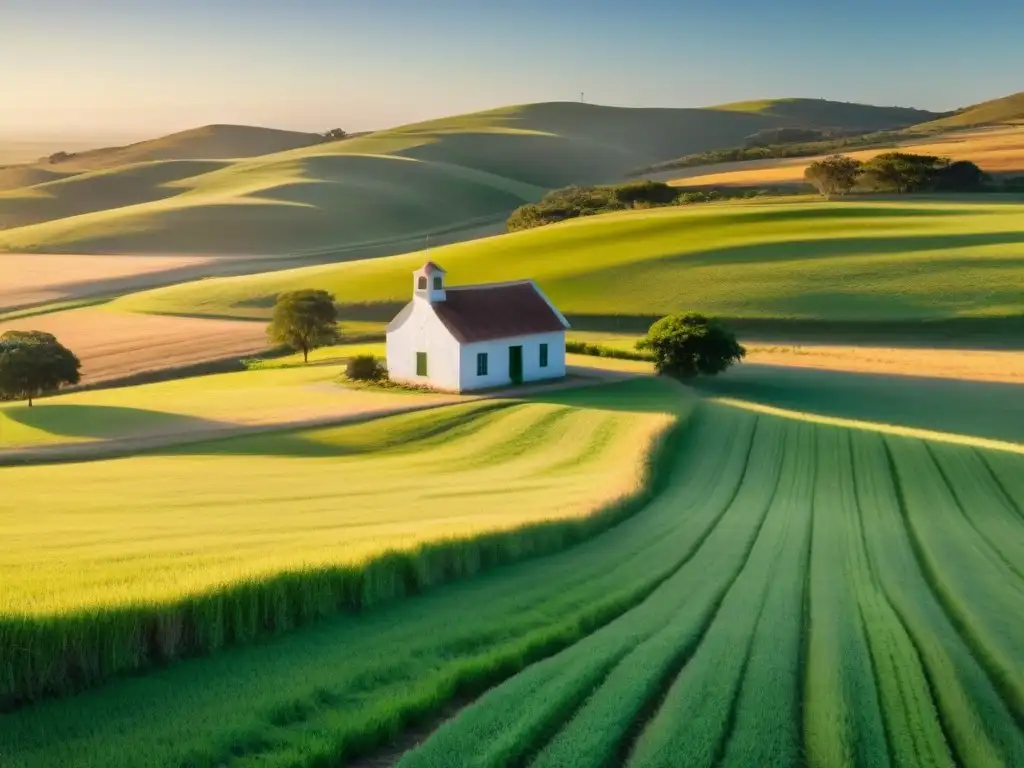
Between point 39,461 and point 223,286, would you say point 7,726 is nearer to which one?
point 39,461

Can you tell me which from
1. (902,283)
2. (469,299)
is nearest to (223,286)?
(469,299)

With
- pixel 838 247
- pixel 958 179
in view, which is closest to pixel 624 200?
pixel 958 179

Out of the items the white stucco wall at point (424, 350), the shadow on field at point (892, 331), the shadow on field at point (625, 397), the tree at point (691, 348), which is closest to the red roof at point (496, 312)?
the white stucco wall at point (424, 350)

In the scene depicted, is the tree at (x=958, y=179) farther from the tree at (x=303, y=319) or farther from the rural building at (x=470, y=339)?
the tree at (x=303, y=319)

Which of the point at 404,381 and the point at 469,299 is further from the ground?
the point at 469,299

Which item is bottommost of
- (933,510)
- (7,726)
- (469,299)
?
(933,510)

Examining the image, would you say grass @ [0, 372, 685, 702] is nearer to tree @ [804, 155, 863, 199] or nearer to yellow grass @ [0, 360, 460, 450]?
yellow grass @ [0, 360, 460, 450]

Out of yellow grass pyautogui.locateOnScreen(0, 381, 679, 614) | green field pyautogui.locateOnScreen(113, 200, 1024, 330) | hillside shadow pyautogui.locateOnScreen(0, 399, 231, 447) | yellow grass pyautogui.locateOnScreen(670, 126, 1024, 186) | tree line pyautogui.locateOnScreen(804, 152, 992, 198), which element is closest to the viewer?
yellow grass pyautogui.locateOnScreen(0, 381, 679, 614)

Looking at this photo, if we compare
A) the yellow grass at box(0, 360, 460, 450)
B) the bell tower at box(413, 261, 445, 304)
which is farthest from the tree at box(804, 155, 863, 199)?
the yellow grass at box(0, 360, 460, 450)
